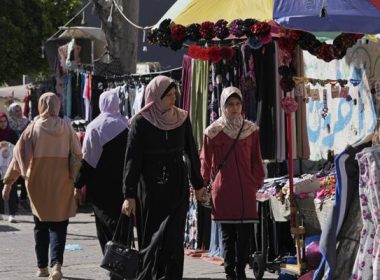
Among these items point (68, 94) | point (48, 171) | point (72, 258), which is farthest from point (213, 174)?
point (68, 94)

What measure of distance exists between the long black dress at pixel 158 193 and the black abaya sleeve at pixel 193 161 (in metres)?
0.13

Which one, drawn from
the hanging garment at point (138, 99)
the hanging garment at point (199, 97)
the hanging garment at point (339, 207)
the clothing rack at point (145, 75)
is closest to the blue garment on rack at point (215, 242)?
the hanging garment at point (199, 97)

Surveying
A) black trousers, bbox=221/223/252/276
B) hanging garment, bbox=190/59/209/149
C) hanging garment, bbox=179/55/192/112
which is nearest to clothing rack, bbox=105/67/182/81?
hanging garment, bbox=179/55/192/112

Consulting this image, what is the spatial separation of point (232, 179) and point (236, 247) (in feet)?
2.10

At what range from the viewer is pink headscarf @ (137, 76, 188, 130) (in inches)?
303

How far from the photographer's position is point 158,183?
7.66 meters

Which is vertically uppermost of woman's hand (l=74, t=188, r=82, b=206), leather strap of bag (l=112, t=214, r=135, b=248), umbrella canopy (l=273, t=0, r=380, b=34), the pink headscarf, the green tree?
the green tree

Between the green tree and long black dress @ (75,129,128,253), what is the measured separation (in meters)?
20.5

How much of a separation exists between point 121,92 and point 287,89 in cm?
612

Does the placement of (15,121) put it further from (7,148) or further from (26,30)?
(26,30)

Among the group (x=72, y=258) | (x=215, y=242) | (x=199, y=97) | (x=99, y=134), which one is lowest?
(x=72, y=258)

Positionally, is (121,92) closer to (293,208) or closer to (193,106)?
(193,106)

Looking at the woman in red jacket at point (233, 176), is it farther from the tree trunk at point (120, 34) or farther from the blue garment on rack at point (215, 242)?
the tree trunk at point (120, 34)

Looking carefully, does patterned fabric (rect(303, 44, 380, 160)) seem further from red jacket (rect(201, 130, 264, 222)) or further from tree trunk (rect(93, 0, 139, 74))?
tree trunk (rect(93, 0, 139, 74))
